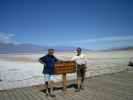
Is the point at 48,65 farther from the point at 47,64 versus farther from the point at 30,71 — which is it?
the point at 30,71

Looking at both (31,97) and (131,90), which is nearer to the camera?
(31,97)

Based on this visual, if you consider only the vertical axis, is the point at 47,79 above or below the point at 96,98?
above

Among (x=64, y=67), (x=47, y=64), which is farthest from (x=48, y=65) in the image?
(x=64, y=67)

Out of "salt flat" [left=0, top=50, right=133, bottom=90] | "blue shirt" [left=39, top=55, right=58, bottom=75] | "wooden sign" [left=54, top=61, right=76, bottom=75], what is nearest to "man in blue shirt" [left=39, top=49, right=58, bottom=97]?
"blue shirt" [left=39, top=55, right=58, bottom=75]

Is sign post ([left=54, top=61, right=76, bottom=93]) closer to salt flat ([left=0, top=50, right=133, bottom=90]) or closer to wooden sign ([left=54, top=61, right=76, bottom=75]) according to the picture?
wooden sign ([left=54, top=61, right=76, bottom=75])

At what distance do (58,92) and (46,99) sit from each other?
3.54ft

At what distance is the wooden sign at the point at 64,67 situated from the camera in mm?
6996

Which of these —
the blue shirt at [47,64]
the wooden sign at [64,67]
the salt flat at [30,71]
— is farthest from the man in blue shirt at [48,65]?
the salt flat at [30,71]

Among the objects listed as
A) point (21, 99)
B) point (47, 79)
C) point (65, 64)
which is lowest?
point (21, 99)

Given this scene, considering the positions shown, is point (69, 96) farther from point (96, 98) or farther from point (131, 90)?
point (131, 90)

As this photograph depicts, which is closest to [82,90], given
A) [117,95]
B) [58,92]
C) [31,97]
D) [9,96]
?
[58,92]

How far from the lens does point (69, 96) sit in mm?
6754

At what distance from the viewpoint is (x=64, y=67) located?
7230 mm

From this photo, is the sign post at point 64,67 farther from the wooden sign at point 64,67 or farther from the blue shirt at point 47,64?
the blue shirt at point 47,64
